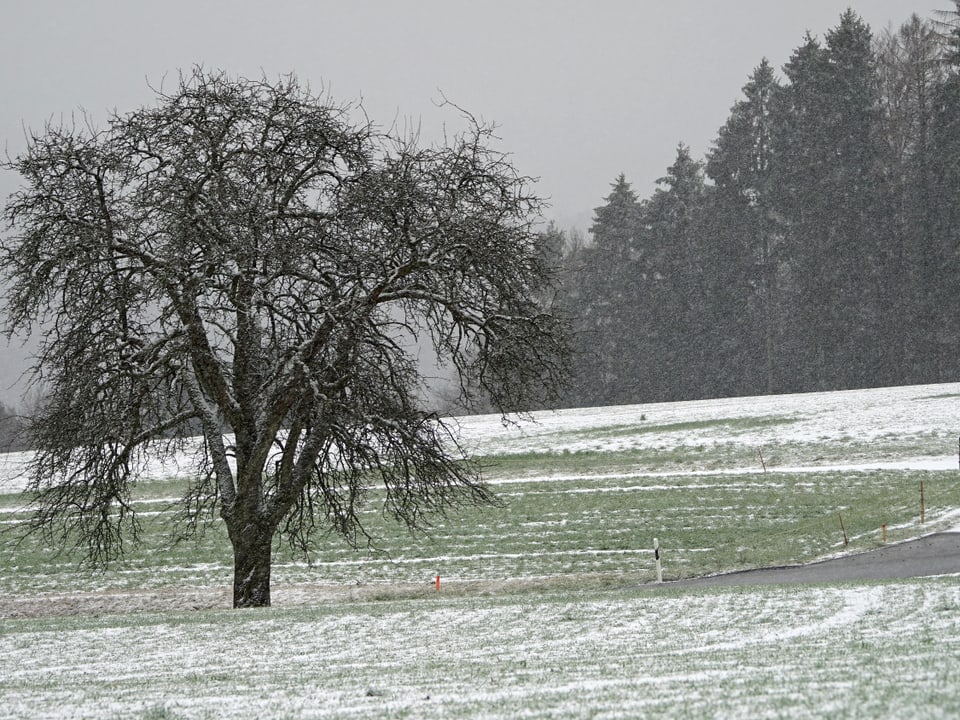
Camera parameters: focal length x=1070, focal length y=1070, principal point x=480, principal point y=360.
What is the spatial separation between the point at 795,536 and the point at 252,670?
14939 mm

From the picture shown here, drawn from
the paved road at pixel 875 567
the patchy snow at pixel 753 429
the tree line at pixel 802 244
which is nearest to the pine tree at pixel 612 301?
the tree line at pixel 802 244

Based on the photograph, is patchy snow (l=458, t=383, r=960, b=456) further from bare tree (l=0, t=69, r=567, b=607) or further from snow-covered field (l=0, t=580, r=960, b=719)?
snow-covered field (l=0, t=580, r=960, b=719)

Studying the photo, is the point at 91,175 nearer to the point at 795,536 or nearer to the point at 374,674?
the point at 374,674

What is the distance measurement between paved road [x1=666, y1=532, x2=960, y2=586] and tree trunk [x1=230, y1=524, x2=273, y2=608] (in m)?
7.02

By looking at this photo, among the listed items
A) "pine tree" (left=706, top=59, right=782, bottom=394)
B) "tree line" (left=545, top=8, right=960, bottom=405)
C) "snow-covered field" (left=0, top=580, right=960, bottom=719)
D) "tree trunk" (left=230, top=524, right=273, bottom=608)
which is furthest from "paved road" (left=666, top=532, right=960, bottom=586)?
"pine tree" (left=706, top=59, right=782, bottom=394)

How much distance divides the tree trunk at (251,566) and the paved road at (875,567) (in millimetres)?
7019

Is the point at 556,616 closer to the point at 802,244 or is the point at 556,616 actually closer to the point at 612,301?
the point at 802,244

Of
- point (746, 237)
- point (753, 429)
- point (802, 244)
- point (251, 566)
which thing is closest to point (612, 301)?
point (746, 237)

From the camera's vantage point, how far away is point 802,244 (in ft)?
220

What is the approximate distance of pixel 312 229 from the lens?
15.6 meters

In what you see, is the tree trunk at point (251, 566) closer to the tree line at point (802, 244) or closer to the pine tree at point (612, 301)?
the tree line at point (802, 244)

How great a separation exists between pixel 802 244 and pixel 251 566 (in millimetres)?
57160

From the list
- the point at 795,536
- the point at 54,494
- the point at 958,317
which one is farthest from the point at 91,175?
the point at 958,317

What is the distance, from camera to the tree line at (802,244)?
2495 inches
